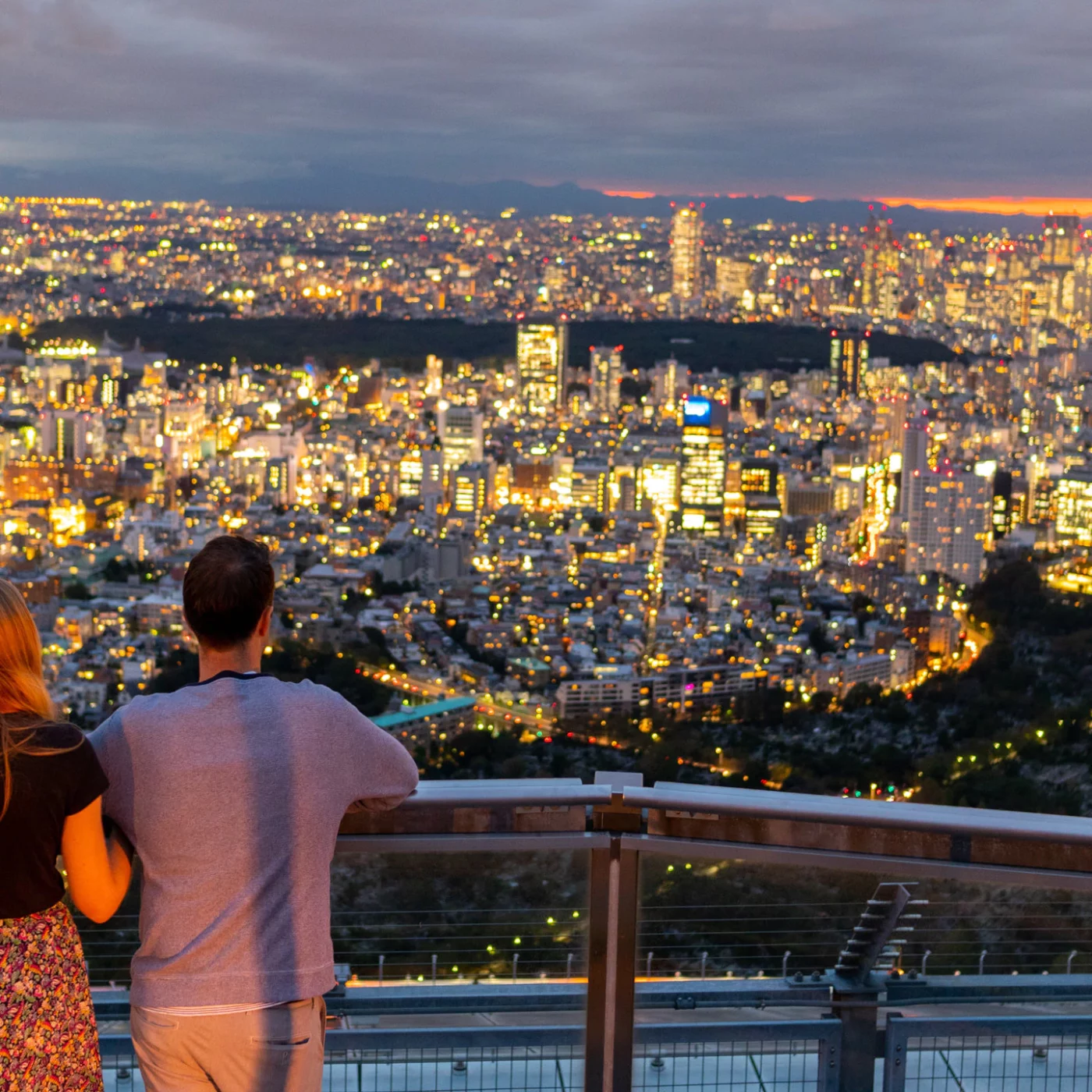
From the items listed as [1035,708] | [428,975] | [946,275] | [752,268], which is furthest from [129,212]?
[428,975]

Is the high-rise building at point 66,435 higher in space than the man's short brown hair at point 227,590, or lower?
lower

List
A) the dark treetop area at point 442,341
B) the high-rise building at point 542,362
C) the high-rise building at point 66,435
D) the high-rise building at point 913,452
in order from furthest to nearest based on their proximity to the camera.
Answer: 1. the dark treetop area at point 442,341
2. the high-rise building at point 542,362
3. the high-rise building at point 66,435
4. the high-rise building at point 913,452

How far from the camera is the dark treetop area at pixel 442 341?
1771 inches

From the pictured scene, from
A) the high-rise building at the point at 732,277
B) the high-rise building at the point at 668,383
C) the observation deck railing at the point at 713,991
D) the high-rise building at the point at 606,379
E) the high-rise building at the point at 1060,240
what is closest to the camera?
the observation deck railing at the point at 713,991

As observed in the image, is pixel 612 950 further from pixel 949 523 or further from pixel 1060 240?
pixel 1060 240

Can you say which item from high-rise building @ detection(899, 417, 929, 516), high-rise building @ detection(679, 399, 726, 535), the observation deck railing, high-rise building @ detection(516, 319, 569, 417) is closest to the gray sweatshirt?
the observation deck railing

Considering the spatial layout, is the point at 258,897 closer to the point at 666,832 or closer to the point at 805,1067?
the point at 666,832

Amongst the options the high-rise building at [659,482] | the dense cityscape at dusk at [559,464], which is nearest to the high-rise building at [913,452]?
the dense cityscape at dusk at [559,464]

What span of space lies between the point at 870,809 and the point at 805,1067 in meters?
0.24

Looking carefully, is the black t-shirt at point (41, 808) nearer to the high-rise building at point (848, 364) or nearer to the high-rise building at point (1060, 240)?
the high-rise building at point (848, 364)

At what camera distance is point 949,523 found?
27953mm

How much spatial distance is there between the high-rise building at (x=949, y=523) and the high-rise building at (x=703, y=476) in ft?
13.5

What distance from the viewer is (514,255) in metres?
57.6

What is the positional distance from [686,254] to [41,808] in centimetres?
5735
